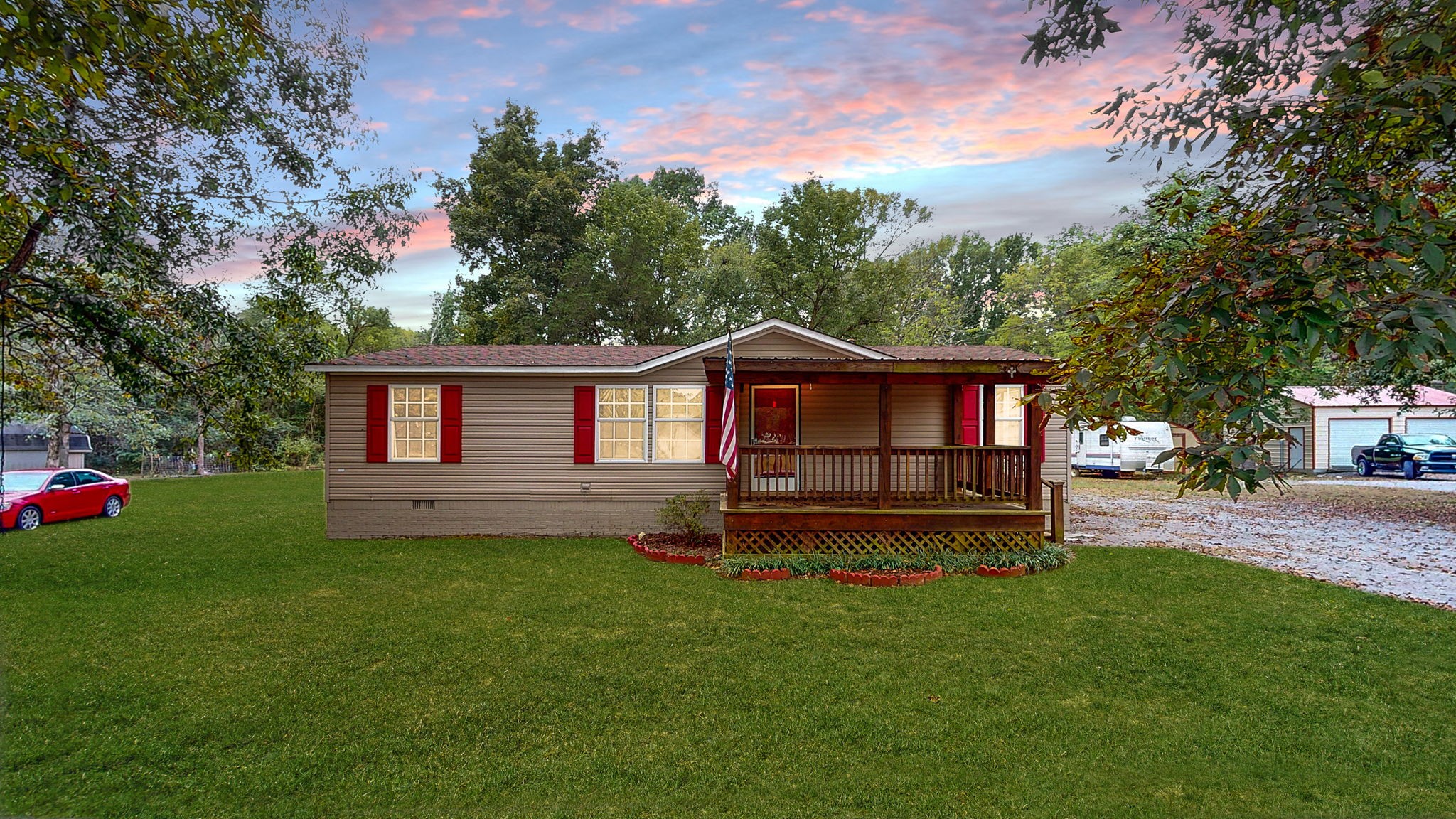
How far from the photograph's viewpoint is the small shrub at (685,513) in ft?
37.8

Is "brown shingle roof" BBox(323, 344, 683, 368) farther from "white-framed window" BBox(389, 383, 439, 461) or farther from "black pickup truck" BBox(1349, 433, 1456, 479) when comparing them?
"black pickup truck" BBox(1349, 433, 1456, 479)

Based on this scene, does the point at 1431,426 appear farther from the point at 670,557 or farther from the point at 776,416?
the point at 670,557

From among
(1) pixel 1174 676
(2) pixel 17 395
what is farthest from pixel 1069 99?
(2) pixel 17 395

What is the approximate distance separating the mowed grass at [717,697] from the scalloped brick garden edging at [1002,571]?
0.53 meters

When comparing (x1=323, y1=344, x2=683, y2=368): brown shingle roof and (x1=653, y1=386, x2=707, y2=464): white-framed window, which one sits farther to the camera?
(x1=653, y1=386, x2=707, y2=464): white-framed window

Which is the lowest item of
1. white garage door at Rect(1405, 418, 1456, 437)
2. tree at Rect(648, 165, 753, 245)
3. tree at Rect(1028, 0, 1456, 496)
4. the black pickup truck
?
the black pickup truck

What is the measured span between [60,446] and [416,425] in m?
20.1

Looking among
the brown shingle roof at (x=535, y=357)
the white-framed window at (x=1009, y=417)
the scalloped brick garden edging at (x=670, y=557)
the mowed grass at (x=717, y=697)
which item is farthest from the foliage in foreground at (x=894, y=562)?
the white-framed window at (x=1009, y=417)

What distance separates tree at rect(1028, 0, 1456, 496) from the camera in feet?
7.50

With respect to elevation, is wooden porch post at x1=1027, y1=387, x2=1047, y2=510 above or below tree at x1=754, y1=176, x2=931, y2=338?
below

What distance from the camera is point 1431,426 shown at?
960 inches

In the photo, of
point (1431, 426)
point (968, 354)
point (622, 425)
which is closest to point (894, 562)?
point (622, 425)

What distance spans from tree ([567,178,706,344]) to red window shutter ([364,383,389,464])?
14585 mm

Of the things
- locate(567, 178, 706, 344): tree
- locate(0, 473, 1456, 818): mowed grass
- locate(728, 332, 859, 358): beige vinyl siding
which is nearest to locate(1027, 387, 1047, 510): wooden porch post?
locate(0, 473, 1456, 818): mowed grass
